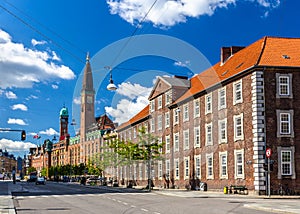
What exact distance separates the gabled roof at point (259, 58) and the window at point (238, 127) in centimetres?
405

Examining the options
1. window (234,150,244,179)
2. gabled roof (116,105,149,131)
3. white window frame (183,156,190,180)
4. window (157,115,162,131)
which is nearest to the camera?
window (234,150,244,179)

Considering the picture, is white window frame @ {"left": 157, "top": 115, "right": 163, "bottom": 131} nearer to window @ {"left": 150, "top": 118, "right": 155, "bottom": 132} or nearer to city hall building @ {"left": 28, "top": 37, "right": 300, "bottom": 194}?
city hall building @ {"left": 28, "top": 37, "right": 300, "bottom": 194}

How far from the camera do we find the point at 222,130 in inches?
1874

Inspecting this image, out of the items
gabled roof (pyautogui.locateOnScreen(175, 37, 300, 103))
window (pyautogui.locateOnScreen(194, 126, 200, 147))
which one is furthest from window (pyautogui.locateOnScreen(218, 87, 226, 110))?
window (pyautogui.locateOnScreen(194, 126, 200, 147))

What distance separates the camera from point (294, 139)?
4206cm

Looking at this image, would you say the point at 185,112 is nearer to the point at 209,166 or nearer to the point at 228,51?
the point at 228,51

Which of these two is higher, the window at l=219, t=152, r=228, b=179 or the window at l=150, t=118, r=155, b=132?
the window at l=150, t=118, r=155, b=132

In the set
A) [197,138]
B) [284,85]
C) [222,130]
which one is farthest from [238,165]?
[197,138]

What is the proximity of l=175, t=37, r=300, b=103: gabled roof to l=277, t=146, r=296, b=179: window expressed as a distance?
744cm

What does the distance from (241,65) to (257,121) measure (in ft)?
23.2

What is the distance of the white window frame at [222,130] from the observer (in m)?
47.0

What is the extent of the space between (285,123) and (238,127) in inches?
173

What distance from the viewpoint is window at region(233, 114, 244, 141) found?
1731 inches

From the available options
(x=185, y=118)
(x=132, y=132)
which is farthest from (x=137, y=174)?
(x=185, y=118)
